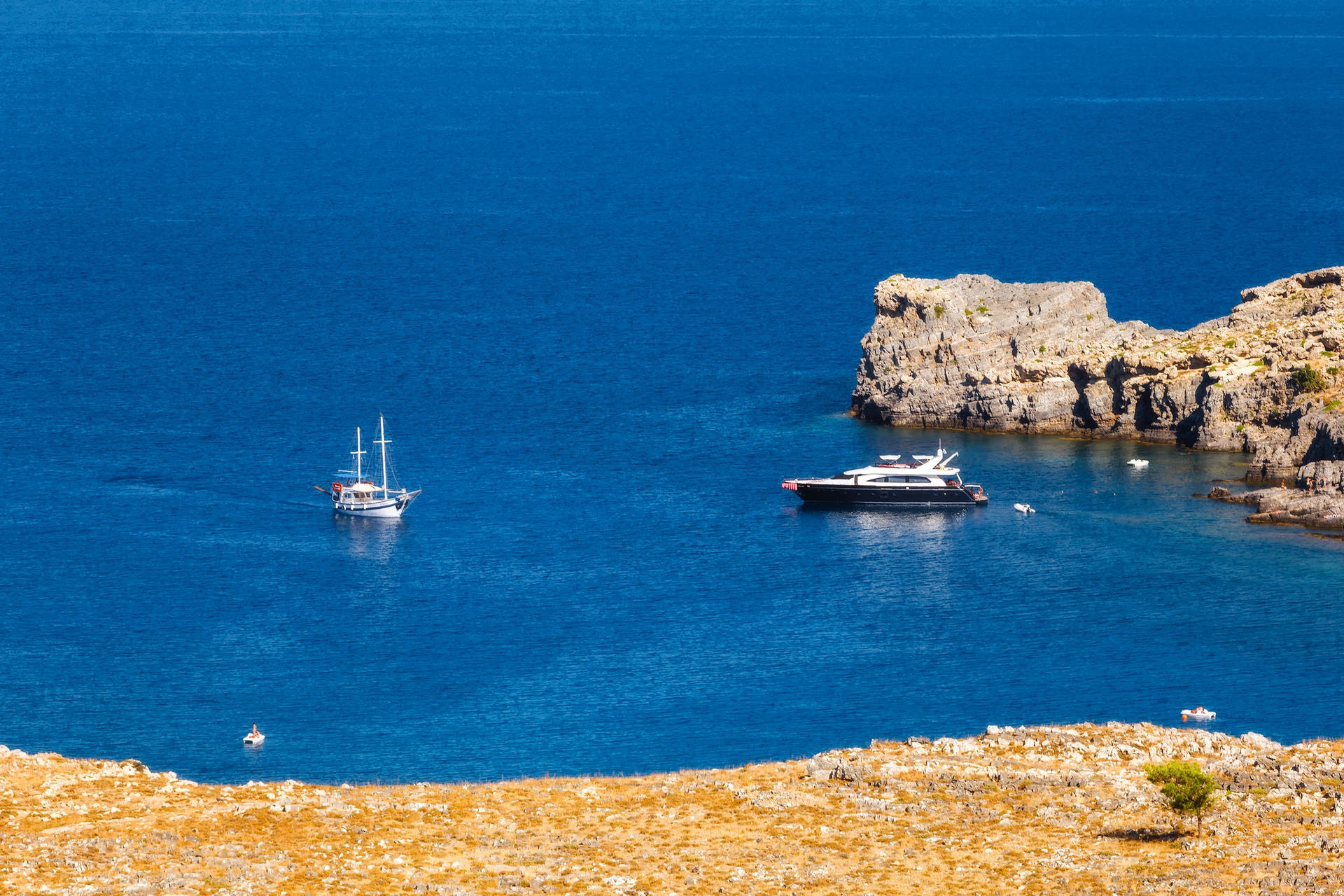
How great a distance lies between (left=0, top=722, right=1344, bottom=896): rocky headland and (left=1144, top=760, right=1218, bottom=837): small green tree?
0.71 m

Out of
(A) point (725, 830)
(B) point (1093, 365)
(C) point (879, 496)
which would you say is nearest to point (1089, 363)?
(B) point (1093, 365)

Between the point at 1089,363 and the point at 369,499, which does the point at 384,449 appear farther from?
the point at 1089,363

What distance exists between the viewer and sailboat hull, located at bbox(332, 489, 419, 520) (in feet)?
429

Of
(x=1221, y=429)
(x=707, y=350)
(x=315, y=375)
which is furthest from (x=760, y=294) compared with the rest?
(x=1221, y=429)

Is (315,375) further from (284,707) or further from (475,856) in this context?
(475,856)

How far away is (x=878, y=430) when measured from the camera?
14675cm

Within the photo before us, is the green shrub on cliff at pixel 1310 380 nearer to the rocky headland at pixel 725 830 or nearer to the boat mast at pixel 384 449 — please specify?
the boat mast at pixel 384 449

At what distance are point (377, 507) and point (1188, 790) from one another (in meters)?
81.9

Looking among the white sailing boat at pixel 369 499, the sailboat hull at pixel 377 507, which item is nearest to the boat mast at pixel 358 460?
the white sailing boat at pixel 369 499

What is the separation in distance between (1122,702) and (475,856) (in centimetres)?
4653

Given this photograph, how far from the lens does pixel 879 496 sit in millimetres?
131500

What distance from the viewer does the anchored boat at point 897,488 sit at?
129625 mm

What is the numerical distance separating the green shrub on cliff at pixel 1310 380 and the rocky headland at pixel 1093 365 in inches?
5.1

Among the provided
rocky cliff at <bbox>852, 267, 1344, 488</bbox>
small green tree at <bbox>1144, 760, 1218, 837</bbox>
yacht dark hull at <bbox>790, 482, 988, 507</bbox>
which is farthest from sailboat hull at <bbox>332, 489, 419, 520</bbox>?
small green tree at <bbox>1144, 760, 1218, 837</bbox>
